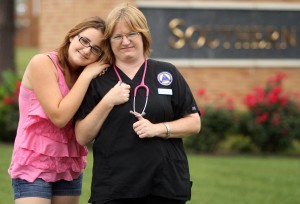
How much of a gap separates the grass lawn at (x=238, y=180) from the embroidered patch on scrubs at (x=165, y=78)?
3.71 metres

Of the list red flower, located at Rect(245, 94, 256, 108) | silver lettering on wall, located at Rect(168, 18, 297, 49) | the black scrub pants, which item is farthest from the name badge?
silver lettering on wall, located at Rect(168, 18, 297, 49)

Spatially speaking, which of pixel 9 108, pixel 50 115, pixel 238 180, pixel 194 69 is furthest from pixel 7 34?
pixel 50 115

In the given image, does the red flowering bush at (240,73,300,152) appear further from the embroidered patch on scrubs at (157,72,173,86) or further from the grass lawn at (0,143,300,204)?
the embroidered patch on scrubs at (157,72,173,86)

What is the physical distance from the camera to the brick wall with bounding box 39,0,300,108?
12.6m

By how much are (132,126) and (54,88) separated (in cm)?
53

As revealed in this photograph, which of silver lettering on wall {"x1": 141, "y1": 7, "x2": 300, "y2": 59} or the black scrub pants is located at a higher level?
the black scrub pants

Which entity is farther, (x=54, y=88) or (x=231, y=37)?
(x=231, y=37)

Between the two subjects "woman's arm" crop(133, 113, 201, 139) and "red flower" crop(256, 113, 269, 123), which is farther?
"red flower" crop(256, 113, 269, 123)

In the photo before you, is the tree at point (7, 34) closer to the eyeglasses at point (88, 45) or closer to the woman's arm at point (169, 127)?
the eyeglasses at point (88, 45)

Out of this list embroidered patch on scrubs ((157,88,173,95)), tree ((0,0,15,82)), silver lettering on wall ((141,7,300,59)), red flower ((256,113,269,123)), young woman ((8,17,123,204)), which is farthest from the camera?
tree ((0,0,15,82))

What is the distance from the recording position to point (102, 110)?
380cm

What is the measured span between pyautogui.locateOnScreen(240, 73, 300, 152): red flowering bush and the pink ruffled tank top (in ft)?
25.0

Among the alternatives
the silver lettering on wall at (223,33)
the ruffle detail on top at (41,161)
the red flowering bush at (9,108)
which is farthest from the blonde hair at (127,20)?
the silver lettering on wall at (223,33)

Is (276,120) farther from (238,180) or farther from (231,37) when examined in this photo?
(238,180)
